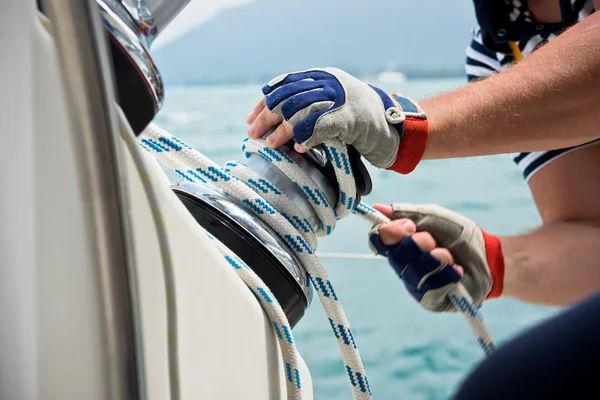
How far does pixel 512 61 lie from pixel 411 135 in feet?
1.93

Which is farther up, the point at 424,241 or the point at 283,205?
the point at 283,205

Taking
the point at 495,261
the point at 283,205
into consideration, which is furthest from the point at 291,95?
the point at 495,261

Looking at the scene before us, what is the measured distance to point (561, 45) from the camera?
0.80m

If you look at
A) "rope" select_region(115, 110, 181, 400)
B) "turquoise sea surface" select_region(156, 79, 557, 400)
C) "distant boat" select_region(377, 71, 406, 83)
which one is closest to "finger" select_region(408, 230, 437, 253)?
"turquoise sea surface" select_region(156, 79, 557, 400)

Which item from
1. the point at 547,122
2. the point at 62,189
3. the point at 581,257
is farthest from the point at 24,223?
the point at 581,257

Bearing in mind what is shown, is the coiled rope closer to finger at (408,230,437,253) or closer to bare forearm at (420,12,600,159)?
bare forearm at (420,12,600,159)

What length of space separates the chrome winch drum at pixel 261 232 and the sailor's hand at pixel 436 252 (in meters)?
0.34

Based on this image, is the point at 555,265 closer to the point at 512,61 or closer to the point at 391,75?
the point at 512,61

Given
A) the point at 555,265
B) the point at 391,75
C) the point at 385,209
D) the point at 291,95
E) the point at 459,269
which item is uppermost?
the point at 291,95

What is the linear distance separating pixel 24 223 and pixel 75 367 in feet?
0.27

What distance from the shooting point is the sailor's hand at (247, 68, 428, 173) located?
688 mm

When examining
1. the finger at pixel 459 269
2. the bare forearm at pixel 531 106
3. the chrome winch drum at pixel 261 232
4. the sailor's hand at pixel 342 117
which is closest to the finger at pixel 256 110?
the sailor's hand at pixel 342 117

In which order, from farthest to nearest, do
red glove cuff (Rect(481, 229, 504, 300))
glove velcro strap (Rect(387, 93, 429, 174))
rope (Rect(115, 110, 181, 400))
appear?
1. red glove cuff (Rect(481, 229, 504, 300))
2. glove velcro strap (Rect(387, 93, 429, 174))
3. rope (Rect(115, 110, 181, 400))

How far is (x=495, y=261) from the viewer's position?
3.88ft
